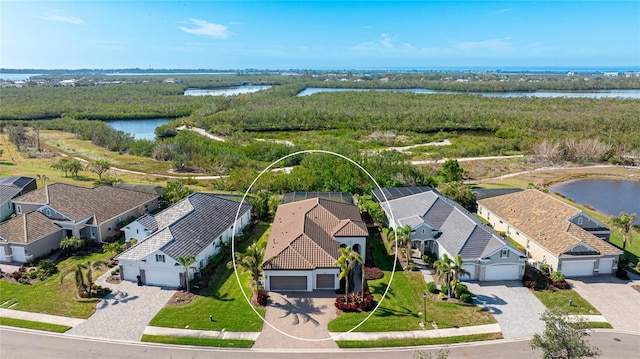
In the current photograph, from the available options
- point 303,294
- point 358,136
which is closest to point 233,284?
point 303,294

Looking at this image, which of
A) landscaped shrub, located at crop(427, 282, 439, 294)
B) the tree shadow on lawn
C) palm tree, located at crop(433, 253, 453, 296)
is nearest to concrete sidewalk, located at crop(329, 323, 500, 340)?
the tree shadow on lawn

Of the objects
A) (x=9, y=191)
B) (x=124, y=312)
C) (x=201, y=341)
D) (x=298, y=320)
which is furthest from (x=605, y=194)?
(x=9, y=191)

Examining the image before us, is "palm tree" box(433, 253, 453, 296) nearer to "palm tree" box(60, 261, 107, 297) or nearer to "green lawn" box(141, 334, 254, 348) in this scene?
"green lawn" box(141, 334, 254, 348)

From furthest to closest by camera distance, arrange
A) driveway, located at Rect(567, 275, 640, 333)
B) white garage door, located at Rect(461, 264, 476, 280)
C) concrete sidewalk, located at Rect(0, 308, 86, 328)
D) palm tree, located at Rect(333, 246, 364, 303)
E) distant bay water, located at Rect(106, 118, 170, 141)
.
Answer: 1. distant bay water, located at Rect(106, 118, 170, 141)
2. white garage door, located at Rect(461, 264, 476, 280)
3. palm tree, located at Rect(333, 246, 364, 303)
4. driveway, located at Rect(567, 275, 640, 333)
5. concrete sidewalk, located at Rect(0, 308, 86, 328)

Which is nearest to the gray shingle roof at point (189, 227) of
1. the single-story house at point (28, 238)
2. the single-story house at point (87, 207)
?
the single-story house at point (87, 207)

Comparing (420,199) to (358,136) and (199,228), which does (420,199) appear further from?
(358,136)
